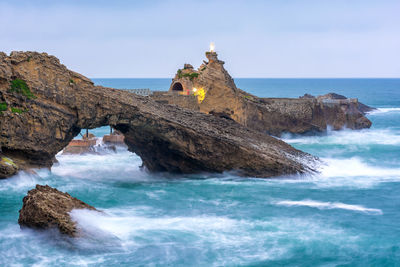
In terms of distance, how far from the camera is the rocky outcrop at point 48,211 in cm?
2036

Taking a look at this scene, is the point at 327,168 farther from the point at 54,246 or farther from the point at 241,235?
the point at 54,246

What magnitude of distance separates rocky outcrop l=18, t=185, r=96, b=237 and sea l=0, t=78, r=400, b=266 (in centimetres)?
29

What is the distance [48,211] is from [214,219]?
7.16 m

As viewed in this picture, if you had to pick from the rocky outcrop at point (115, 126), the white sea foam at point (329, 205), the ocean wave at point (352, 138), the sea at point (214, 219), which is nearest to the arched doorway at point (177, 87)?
the ocean wave at point (352, 138)

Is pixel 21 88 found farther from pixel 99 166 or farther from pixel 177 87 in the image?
pixel 177 87

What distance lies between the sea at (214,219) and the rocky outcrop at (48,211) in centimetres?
29

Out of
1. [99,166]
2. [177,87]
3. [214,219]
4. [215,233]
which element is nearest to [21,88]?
[99,166]

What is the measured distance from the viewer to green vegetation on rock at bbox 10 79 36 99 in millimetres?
29500

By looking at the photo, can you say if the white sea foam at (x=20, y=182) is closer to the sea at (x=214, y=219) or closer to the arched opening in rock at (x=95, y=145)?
the sea at (x=214, y=219)

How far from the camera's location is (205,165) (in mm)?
33750

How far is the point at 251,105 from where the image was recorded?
53000 millimetres

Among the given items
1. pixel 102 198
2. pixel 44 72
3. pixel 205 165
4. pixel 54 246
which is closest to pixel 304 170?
pixel 205 165

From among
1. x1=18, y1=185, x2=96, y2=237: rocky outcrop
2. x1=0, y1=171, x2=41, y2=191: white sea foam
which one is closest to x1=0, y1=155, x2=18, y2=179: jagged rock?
x1=0, y1=171, x2=41, y2=191: white sea foam

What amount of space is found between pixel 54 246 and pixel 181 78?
1202 inches
